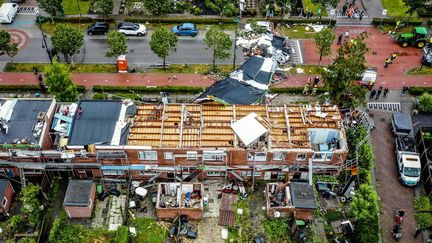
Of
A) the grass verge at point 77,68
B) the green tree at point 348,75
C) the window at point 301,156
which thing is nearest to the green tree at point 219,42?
the green tree at point 348,75

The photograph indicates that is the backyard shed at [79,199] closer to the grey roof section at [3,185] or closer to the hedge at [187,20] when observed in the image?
the grey roof section at [3,185]

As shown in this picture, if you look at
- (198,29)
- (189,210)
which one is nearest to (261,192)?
(189,210)

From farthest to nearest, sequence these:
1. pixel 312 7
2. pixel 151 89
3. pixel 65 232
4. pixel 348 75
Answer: pixel 312 7 → pixel 151 89 → pixel 348 75 → pixel 65 232

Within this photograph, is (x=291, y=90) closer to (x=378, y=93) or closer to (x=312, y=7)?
(x=378, y=93)

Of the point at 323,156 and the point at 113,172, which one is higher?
the point at 323,156

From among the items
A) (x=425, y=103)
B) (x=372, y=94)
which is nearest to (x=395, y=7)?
(x=372, y=94)

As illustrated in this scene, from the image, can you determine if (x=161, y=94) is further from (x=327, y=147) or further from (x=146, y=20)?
(x=327, y=147)
